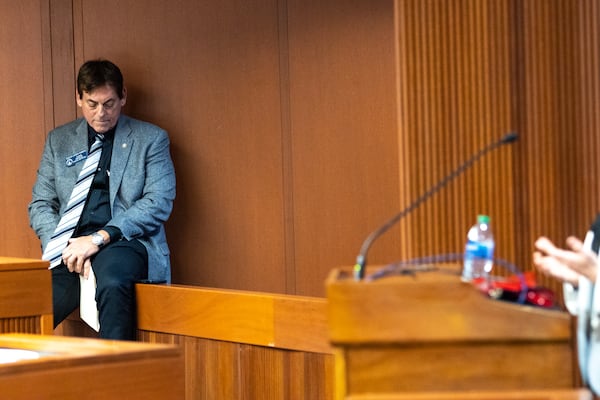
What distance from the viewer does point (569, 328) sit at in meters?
2.16

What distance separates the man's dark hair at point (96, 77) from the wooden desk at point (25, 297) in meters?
1.25

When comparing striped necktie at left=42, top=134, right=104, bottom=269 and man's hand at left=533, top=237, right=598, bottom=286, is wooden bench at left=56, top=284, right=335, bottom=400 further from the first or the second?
man's hand at left=533, top=237, right=598, bottom=286

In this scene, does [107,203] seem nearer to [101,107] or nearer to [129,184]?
[129,184]

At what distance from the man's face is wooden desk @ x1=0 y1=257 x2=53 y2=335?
3.77 feet

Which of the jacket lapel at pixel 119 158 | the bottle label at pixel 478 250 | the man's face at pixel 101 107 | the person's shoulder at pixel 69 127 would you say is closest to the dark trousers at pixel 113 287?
the jacket lapel at pixel 119 158

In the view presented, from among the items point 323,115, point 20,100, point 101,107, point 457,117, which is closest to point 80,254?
point 101,107

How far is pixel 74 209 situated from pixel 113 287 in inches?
20.8

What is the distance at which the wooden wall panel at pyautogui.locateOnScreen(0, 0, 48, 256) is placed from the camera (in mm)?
6113

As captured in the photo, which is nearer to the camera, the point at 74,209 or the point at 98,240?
the point at 98,240

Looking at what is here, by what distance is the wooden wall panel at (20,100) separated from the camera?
6.11 meters

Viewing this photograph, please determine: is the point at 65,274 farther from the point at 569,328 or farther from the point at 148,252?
the point at 569,328

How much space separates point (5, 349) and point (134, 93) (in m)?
2.99

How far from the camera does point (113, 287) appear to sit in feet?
16.2

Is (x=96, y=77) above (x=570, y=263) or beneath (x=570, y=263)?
above
